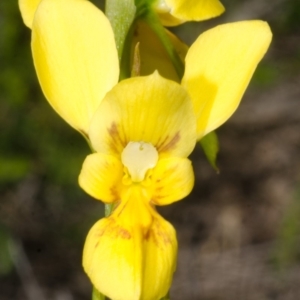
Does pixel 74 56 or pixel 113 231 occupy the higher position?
pixel 74 56

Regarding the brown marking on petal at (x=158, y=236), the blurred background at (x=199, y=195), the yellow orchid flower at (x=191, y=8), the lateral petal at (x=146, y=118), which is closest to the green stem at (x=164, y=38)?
the yellow orchid flower at (x=191, y=8)

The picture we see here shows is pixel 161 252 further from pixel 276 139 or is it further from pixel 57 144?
pixel 276 139

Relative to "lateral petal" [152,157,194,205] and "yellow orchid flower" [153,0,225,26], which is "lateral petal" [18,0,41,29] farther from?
"lateral petal" [152,157,194,205]

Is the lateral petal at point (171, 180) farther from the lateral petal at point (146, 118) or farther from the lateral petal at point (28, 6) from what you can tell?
the lateral petal at point (28, 6)

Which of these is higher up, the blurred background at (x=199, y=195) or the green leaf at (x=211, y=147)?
the green leaf at (x=211, y=147)

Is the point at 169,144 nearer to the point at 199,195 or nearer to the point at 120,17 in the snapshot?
the point at 120,17

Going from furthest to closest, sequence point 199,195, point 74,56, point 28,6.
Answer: point 199,195
point 28,6
point 74,56

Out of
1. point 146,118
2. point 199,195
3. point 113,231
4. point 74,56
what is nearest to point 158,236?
point 113,231

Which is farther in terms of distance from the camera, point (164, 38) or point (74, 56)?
point (164, 38)
